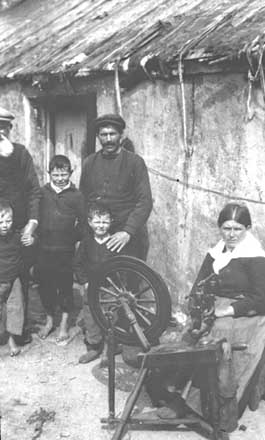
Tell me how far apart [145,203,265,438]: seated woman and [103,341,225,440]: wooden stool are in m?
0.11

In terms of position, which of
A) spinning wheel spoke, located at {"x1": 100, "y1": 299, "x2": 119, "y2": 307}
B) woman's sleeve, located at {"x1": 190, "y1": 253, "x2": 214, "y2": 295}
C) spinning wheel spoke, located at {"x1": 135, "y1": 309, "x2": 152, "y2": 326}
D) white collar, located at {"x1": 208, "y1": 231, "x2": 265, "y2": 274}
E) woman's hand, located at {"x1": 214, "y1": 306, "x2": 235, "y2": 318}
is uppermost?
white collar, located at {"x1": 208, "y1": 231, "x2": 265, "y2": 274}

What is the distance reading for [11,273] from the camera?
17.8 ft

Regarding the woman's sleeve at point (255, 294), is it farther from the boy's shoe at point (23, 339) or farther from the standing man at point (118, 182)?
the boy's shoe at point (23, 339)

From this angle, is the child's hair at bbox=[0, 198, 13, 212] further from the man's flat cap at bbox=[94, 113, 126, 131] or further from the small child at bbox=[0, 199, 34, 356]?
the man's flat cap at bbox=[94, 113, 126, 131]

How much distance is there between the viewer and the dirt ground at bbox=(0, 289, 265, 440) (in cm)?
410

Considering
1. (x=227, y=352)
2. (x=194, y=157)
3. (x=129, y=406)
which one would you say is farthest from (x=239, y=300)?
(x=194, y=157)

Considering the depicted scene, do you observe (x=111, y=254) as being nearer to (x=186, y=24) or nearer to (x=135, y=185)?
(x=135, y=185)

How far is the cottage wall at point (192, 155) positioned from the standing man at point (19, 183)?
1.29 metres

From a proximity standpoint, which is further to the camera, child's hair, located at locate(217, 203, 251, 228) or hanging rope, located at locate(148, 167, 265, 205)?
hanging rope, located at locate(148, 167, 265, 205)

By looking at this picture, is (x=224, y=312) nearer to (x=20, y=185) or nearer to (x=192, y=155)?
(x=192, y=155)

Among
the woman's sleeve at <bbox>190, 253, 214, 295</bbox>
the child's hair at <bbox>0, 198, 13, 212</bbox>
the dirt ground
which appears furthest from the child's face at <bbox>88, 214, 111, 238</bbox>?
the dirt ground

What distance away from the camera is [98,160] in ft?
18.4

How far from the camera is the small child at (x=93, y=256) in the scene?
5176 mm

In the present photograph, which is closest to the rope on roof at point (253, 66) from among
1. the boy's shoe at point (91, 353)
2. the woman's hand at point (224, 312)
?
the woman's hand at point (224, 312)
